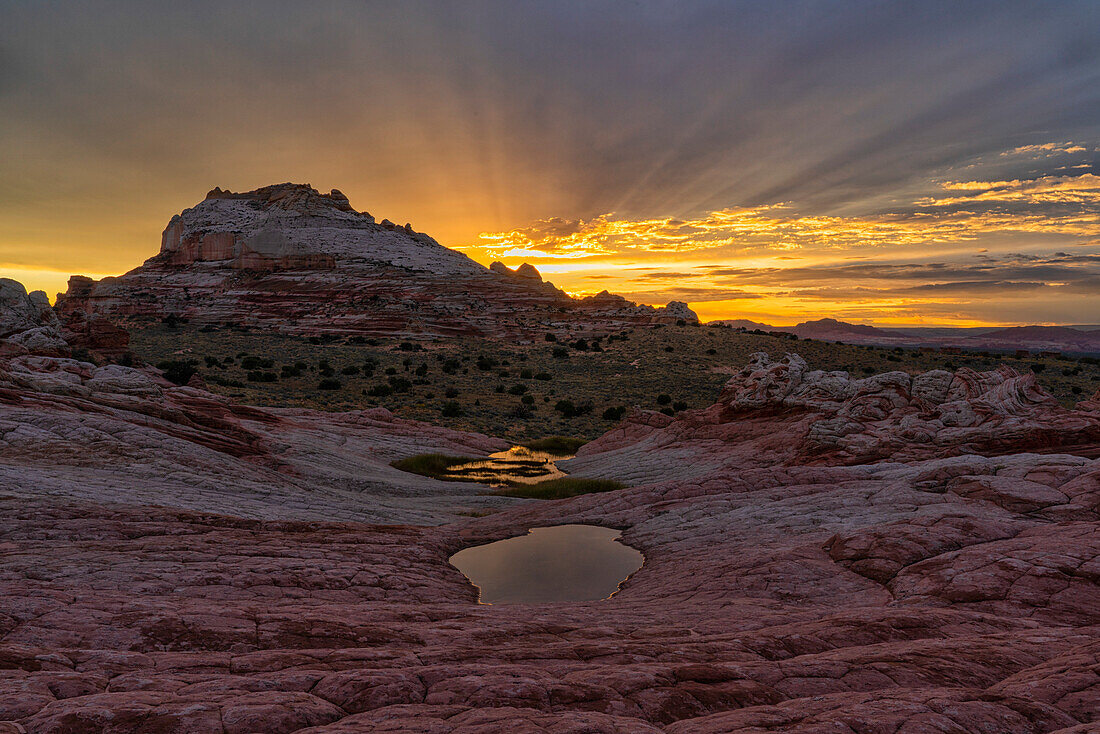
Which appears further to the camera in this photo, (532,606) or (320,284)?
(320,284)

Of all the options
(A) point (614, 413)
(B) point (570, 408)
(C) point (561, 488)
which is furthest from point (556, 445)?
(C) point (561, 488)

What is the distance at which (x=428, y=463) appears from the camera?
1353 inches

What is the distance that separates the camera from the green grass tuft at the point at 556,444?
44469mm

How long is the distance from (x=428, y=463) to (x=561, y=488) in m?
9.49

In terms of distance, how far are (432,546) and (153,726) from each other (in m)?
12.6

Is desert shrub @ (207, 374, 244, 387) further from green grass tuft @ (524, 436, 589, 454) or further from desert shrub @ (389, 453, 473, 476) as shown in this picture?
green grass tuft @ (524, 436, 589, 454)

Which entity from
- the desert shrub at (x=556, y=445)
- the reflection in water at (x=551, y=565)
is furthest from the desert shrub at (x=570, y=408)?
the reflection in water at (x=551, y=565)

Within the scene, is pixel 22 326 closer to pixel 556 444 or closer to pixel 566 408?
pixel 556 444

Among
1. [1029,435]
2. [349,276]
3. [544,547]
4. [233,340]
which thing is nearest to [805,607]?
[544,547]

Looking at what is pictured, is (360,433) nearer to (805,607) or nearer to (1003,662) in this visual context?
(805,607)

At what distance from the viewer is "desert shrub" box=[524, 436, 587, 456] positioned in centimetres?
4444

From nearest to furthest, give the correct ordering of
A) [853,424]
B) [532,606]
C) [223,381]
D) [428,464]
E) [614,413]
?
[532,606] → [853,424] → [428,464] → [223,381] → [614,413]

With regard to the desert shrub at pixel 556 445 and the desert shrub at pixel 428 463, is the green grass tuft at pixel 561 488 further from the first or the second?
the desert shrub at pixel 556 445

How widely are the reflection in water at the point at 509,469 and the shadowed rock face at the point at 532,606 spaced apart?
5.81m
